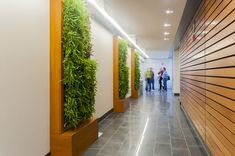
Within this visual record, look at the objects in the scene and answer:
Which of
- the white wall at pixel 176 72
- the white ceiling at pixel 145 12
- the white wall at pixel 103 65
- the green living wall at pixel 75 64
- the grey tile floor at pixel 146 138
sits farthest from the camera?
the white wall at pixel 176 72

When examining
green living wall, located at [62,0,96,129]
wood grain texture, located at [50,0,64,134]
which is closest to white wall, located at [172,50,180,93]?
green living wall, located at [62,0,96,129]

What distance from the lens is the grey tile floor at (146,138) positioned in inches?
150

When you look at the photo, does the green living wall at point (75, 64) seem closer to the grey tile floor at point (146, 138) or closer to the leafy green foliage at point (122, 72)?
the grey tile floor at point (146, 138)

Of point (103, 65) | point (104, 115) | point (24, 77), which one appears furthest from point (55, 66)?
point (104, 115)

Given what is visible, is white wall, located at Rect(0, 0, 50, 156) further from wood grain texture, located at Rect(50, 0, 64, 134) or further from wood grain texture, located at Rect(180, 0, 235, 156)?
wood grain texture, located at Rect(180, 0, 235, 156)

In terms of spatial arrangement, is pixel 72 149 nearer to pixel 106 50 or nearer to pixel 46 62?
pixel 46 62

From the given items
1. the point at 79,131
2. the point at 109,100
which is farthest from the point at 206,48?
the point at 109,100

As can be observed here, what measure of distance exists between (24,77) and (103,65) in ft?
12.4

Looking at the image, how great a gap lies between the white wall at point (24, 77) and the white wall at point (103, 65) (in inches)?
97.8

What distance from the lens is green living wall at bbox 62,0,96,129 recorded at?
3.48 m

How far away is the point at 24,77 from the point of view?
2.80 meters

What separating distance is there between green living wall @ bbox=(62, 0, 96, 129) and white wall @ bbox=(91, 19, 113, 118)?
176 cm

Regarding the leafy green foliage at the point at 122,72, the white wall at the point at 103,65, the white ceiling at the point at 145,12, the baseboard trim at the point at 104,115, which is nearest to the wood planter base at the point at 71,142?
the white wall at the point at 103,65

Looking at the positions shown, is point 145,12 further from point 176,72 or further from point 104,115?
point 176,72
